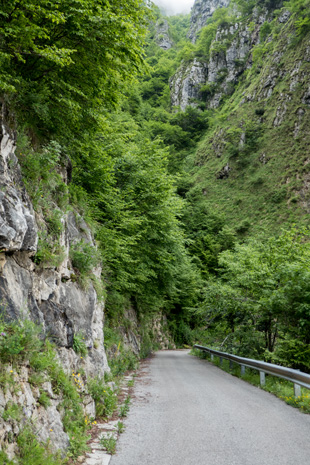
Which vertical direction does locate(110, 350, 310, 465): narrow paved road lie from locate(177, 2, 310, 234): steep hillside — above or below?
below

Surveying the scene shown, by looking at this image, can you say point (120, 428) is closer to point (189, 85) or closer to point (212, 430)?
point (212, 430)

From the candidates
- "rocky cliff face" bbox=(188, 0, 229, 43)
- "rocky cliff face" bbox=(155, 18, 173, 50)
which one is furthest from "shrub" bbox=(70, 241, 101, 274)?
"rocky cliff face" bbox=(188, 0, 229, 43)

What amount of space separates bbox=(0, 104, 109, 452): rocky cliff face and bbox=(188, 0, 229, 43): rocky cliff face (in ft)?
421

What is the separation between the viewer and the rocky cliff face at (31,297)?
12.2ft

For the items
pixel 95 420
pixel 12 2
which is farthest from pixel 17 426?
pixel 12 2

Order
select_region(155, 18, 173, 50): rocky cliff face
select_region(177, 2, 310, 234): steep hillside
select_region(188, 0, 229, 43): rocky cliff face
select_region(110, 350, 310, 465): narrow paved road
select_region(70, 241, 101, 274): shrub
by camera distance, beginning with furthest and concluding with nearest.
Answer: select_region(188, 0, 229, 43): rocky cliff face < select_region(155, 18, 173, 50): rocky cliff face < select_region(177, 2, 310, 234): steep hillside < select_region(70, 241, 101, 274): shrub < select_region(110, 350, 310, 465): narrow paved road

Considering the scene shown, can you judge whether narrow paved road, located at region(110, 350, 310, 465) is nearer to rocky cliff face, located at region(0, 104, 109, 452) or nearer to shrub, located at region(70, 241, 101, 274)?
rocky cliff face, located at region(0, 104, 109, 452)

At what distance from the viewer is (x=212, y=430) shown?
200 inches

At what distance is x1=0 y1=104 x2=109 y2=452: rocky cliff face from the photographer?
3.72 meters

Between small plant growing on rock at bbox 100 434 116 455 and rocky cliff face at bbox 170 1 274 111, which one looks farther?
rocky cliff face at bbox 170 1 274 111

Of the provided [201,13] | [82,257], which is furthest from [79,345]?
[201,13]

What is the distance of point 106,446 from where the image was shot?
171 inches

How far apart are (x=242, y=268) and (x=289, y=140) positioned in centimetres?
3457

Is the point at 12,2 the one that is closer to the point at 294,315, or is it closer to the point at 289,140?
the point at 294,315
